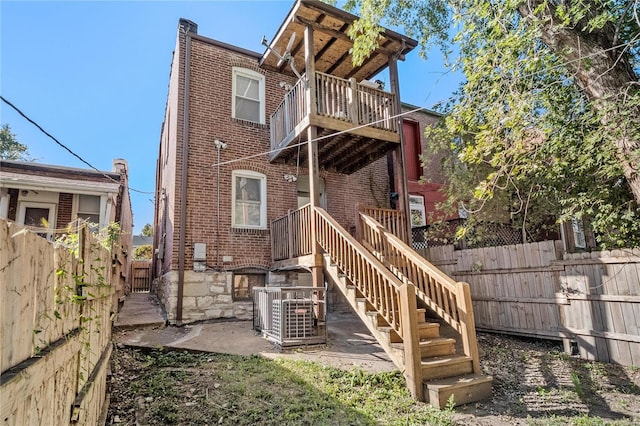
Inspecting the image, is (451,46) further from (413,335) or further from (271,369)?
(271,369)

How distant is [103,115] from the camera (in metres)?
15.9

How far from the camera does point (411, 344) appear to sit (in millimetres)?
4520

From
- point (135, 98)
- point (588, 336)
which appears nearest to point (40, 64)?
point (135, 98)

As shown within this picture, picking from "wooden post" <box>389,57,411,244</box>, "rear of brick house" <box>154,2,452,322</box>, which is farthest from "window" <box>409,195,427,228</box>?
"wooden post" <box>389,57,411,244</box>

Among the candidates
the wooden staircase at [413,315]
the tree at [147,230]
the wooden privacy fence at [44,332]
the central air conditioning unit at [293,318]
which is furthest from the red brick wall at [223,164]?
the tree at [147,230]

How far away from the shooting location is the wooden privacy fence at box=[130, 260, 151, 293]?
19656mm

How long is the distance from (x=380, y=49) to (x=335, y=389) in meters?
8.00

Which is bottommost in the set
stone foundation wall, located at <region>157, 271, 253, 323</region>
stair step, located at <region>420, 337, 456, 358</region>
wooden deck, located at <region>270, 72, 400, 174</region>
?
stair step, located at <region>420, 337, 456, 358</region>

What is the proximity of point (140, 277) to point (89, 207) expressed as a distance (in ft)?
33.2

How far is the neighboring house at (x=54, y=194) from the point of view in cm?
997

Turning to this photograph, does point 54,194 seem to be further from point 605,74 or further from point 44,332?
point 605,74

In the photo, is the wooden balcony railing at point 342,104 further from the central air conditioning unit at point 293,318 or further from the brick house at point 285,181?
the central air conditioning unit at point 293,318

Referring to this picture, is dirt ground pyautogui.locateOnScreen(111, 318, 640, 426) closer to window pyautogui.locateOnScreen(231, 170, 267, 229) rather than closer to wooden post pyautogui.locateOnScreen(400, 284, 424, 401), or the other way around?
wooden post pyautogui.locateOnScreen(400, 284, 424, 401)

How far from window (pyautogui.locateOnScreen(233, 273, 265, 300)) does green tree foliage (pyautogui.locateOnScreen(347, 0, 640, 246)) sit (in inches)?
229
